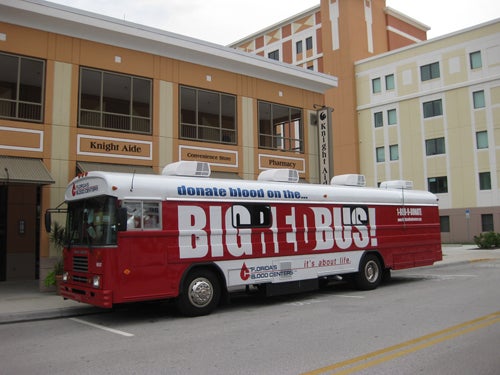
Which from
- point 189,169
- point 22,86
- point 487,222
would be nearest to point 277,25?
point 487,222

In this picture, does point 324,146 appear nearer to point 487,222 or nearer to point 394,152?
point 487,222

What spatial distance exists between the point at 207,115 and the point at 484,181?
28.4 m

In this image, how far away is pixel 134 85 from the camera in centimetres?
1584

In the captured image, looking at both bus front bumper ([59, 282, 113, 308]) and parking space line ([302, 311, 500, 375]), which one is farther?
bus front bumper ([59, 282, 113, 308])

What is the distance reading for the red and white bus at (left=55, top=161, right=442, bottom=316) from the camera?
8891 mm

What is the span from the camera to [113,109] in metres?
16.7

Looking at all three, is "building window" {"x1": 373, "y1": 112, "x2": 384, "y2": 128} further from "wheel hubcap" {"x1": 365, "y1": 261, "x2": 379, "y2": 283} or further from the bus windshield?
the bus windshield

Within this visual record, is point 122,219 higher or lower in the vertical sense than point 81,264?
higher

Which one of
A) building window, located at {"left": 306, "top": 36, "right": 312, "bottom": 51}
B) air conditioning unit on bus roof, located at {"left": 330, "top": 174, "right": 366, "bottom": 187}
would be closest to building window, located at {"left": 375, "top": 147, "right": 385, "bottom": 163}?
building window, located at {"left": 306, "top": 36, "right": 312, "bottom": 51}

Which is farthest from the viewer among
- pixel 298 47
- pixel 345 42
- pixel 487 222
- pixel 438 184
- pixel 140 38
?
pixel 298 47

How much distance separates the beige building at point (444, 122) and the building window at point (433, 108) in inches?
3.3

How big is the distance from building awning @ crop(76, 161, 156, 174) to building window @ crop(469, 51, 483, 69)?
33.1 m

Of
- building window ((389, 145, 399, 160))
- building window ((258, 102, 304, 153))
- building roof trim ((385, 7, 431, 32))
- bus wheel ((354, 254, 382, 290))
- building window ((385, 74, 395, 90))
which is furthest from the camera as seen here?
building roof trim ((385, 7, 431, 32))

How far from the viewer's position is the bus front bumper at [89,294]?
8523mm
